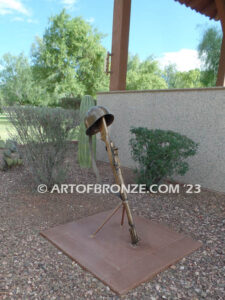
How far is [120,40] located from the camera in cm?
496

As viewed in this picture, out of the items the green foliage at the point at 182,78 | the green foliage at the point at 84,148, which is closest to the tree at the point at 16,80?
the green foliage at the point at 182,78

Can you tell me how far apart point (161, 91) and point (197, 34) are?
8.95m

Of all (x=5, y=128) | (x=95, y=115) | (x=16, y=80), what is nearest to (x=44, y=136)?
(x=5, y=128)

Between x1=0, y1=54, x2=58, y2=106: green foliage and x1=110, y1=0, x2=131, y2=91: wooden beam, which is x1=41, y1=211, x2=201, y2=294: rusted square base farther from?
x1=0, y1=54, x2=58, y2=106: green foliage

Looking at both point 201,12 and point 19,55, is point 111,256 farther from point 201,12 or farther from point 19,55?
point 19,55

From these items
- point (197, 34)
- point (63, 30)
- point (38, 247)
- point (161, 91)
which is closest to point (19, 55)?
point (63, 30)

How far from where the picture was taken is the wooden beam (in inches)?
192

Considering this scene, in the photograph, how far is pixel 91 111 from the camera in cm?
196

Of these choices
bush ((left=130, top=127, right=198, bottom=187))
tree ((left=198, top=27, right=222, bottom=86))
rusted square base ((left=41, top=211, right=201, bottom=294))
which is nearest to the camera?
rusted square base ((left=41, top=211, right=201, bottom=294))

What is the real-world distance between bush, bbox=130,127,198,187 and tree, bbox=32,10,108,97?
48.7 feet

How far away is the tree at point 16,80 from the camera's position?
84.1 ft

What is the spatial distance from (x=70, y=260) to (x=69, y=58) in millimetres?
17718

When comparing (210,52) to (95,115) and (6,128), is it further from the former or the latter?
(95,115)

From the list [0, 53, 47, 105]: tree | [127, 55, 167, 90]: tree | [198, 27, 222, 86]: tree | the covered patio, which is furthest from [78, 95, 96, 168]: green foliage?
[0, 53, 47, 105]: tree
